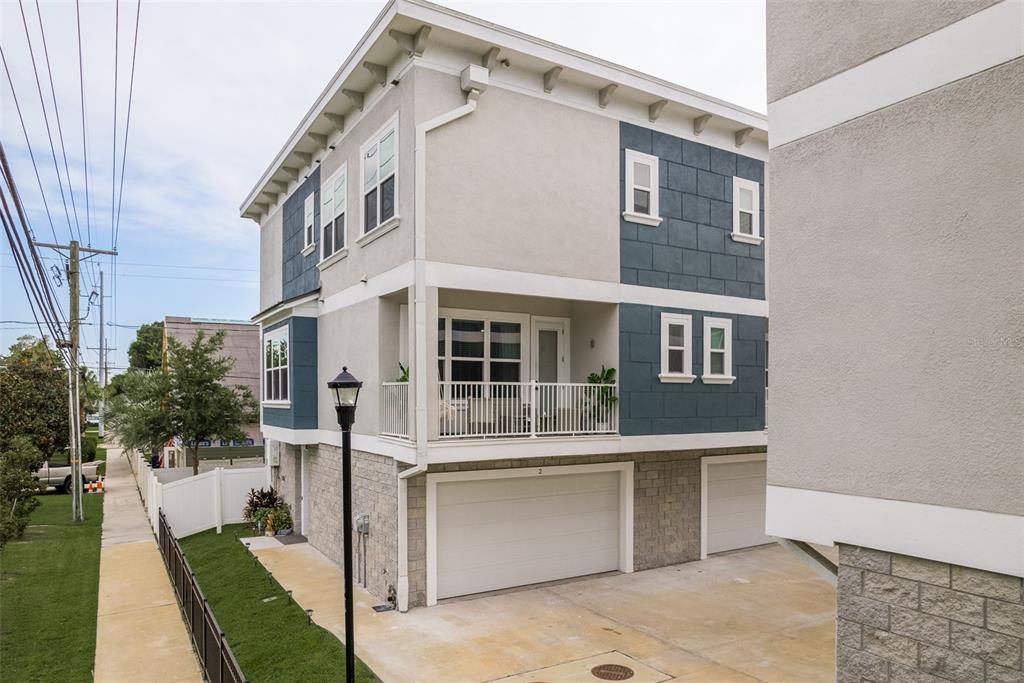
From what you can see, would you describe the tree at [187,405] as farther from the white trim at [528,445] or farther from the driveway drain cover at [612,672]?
the driveway drain cover at [612,672]

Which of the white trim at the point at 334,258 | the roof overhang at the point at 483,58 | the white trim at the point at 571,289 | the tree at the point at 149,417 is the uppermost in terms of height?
the roof overhang at the point at 483,58

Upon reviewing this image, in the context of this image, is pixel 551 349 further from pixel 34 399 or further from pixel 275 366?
pixel 34 399

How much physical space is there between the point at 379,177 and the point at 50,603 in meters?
9.63

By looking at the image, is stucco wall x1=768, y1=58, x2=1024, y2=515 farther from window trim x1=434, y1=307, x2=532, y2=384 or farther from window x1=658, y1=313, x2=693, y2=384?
window x1=658, y1=313, x2=693, y2=384

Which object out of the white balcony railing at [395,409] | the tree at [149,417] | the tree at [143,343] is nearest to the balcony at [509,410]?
the white balcony railing at [395,409]

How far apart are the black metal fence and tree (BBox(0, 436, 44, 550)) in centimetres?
267

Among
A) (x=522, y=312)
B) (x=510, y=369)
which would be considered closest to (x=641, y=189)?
(x=522, y=312)

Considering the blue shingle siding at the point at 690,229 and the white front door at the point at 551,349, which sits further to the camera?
the white front door at the point at 551,349

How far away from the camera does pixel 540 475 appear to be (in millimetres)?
12055

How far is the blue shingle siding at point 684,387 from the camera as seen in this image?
1262 centimetres

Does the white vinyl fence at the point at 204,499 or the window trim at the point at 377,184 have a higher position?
the window trim at the point at 377,184

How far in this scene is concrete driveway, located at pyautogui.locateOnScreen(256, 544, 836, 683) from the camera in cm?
855

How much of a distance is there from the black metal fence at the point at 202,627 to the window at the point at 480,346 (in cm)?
510

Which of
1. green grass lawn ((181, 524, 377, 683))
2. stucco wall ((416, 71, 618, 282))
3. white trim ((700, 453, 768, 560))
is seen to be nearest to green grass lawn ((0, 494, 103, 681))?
green grass lawn ((181, 524, 377, 683))
